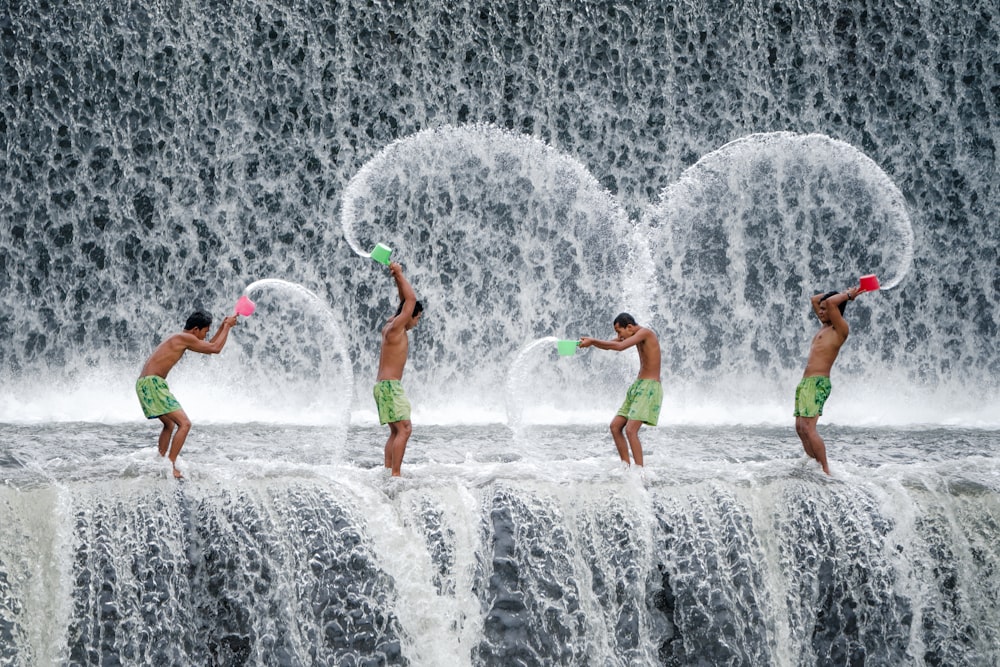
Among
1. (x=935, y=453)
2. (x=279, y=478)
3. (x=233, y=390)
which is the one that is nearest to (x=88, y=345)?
(x=233, y=390)

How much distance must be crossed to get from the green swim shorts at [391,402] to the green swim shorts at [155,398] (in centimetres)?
112

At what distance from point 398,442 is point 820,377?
252 centimetres

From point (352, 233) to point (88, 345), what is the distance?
296 cm

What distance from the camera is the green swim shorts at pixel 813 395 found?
8.00 metres

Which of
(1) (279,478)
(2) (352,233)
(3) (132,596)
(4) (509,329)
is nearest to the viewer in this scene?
(3) (132,596)

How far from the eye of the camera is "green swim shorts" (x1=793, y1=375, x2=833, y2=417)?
8.00m

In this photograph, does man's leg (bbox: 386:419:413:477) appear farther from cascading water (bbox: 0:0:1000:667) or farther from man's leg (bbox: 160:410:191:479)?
man's leg (bbox: 160:410:191:479)

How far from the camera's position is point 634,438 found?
7.87 meters

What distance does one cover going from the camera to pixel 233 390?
12281mm

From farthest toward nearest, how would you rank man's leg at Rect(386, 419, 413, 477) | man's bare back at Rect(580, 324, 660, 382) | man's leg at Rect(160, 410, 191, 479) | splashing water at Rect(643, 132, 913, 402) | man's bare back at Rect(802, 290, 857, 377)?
splashing water at Rect(643, 132, 913, 402)
man's bare back at Rect(802, 290, 857, 377)
man's bare back at Rect(580, 324, 660, 382)
man's leg at Rect(386, 419, 413, 477)
man's leg at Rect(160, 410, 191, 479)

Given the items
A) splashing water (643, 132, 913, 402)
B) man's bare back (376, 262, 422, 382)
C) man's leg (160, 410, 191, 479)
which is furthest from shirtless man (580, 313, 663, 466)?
splashing water (643, 132, 913, 402)

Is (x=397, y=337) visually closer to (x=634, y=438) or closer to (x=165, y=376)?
(x=165, y=376)

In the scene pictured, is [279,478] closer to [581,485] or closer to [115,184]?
[581,485]

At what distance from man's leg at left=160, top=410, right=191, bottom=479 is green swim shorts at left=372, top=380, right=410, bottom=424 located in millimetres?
1061
